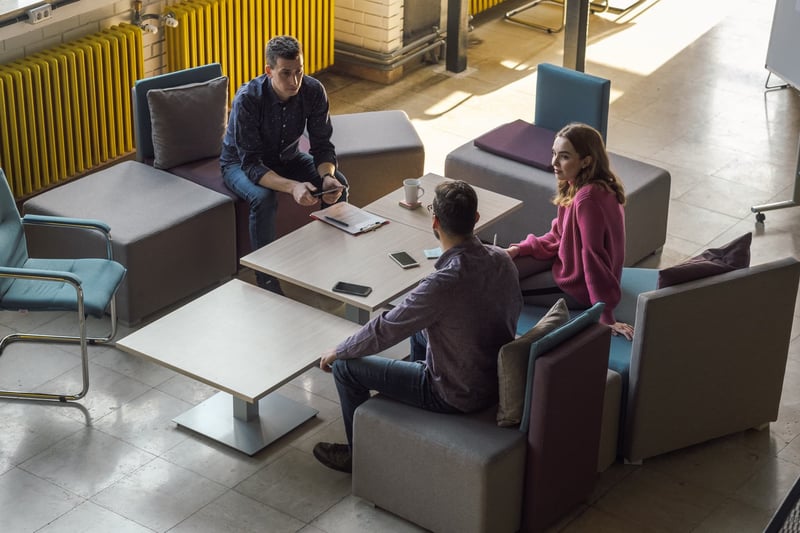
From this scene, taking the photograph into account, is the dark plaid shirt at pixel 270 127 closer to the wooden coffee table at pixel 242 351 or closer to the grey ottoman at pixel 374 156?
the grey ottoman at pixel 374 156

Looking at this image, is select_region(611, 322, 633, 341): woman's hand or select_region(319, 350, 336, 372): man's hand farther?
select_region(611, 322, 633, 341): woman's hand

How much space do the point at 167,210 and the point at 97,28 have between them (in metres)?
1.78

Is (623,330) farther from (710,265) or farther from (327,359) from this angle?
(327,359)

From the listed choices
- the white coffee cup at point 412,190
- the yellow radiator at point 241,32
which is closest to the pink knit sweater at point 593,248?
the white coffee cup at point 412,190

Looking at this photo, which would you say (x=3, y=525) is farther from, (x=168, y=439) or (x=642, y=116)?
(x=642, y=116)

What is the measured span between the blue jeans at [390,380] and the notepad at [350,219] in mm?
1147

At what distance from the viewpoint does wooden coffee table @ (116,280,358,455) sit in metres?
5.01

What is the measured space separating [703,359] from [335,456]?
1.58 metres

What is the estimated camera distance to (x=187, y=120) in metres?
6.87

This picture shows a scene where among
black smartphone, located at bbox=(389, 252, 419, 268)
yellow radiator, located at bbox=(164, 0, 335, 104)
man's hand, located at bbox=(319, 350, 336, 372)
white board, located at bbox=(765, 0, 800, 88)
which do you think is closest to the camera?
man's hand, located at bbox=(319, 350, 336, 372)

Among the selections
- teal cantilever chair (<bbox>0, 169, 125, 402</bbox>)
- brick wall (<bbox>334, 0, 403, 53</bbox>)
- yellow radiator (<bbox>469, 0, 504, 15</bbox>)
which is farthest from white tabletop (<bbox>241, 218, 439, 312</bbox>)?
yellow radiator (<bbox>469, 0, 504, 15</bbox>)

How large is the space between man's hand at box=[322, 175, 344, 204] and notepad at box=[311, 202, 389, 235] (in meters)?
0.25

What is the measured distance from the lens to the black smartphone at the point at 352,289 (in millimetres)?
5457

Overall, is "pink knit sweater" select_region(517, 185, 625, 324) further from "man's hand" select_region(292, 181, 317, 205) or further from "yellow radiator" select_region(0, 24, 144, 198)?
"yellow radiator" select_region(0, 24, 144, 198)
